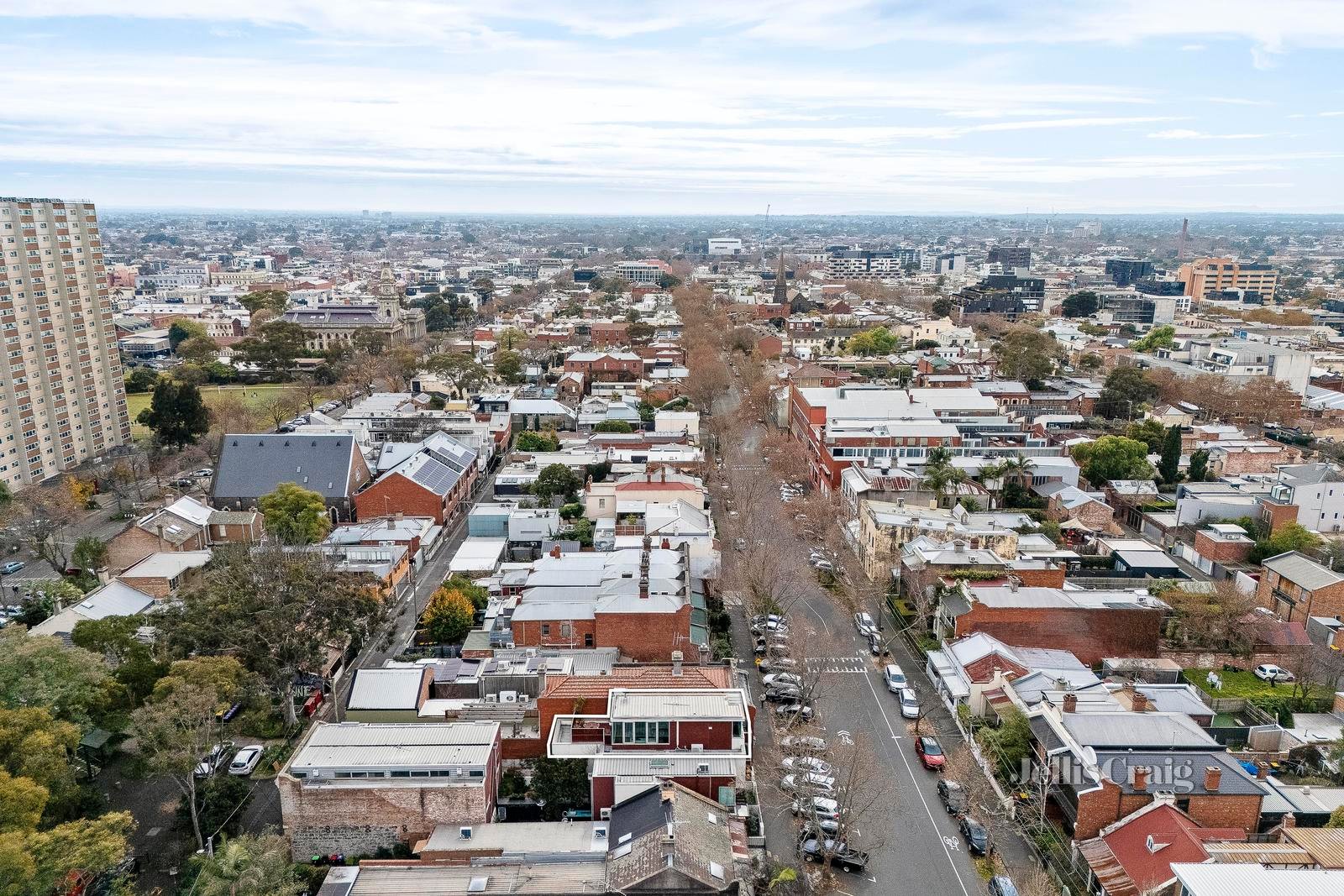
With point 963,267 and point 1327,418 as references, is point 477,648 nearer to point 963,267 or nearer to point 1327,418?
point 1327,418

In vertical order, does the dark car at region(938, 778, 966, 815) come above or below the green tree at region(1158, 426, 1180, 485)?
below

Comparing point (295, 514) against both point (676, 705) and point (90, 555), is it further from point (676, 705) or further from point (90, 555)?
point (676, 705)

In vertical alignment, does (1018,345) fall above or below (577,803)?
above

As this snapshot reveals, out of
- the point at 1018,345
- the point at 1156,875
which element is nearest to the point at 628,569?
the point at 1156,875

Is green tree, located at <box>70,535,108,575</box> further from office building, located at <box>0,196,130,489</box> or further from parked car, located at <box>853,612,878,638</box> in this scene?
parked car, located at <box>853,612,878,638</box>

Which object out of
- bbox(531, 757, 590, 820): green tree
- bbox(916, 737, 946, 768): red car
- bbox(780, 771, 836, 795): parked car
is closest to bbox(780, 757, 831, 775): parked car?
bbox(780, 771, 836, 795): parked car

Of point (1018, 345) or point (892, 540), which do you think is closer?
point (892, 540)
